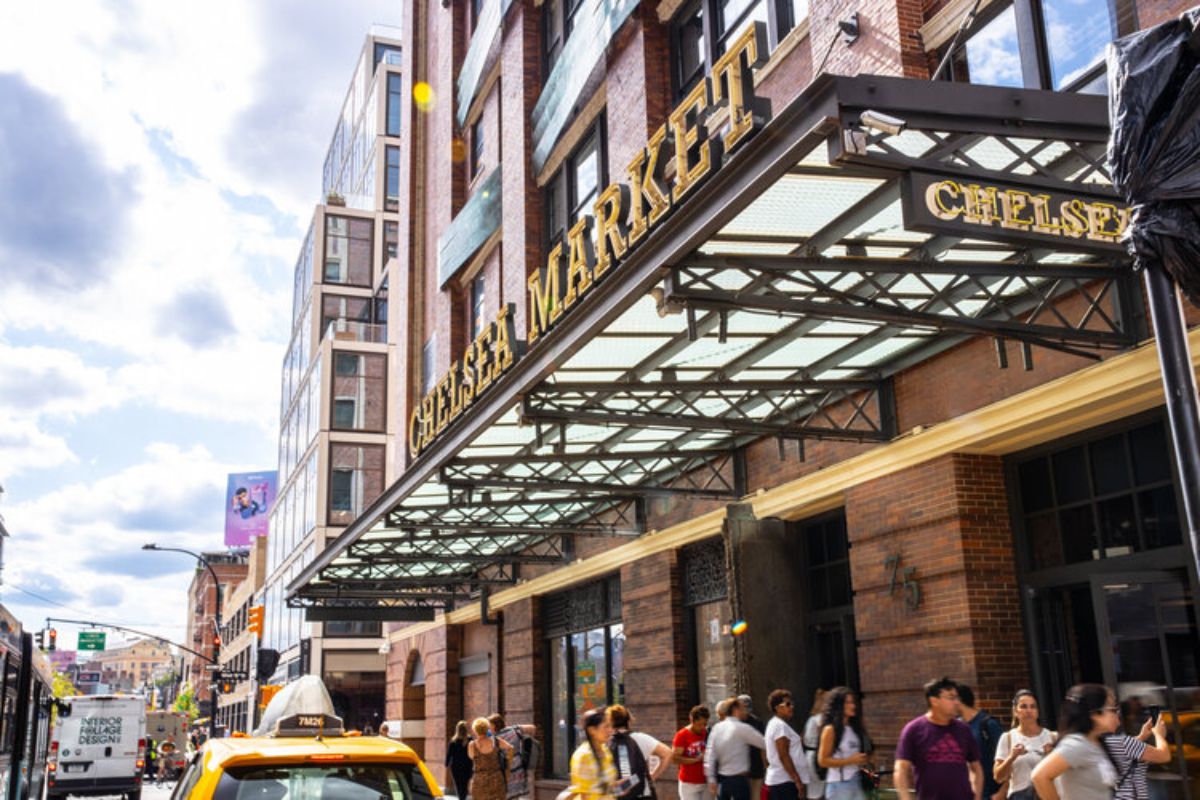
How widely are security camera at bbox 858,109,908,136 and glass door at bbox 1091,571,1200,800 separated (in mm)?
5019

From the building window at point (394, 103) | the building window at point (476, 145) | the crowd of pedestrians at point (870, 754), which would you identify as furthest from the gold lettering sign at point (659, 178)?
the building window at point (394, 103)

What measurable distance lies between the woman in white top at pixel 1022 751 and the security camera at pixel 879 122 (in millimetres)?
4945

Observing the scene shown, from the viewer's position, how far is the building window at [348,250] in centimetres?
5859

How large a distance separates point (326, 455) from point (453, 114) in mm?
24182

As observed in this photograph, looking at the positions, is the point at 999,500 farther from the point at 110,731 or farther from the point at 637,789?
the point at 110,731

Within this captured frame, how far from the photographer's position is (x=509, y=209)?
77.7 feet

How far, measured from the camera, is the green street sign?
61969 mm

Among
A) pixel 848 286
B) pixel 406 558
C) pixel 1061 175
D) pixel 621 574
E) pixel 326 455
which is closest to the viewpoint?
pixel 1061 175

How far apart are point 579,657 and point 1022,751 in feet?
42.5

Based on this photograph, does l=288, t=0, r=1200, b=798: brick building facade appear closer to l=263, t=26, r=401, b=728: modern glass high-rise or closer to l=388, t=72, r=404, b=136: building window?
l=263, t=26, r=401, b=728: modern glass high-rise

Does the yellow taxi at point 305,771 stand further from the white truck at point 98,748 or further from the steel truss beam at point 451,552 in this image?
the white truck at point 98,748

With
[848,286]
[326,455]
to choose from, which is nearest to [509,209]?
[848,286]

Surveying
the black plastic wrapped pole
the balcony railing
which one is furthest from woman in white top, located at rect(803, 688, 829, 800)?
the balcony railing

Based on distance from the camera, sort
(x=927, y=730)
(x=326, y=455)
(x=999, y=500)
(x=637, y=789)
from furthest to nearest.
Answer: (x=326, y=455)
(x=999, y=500)
(x=637, y=789)
(x=927, y=730)
